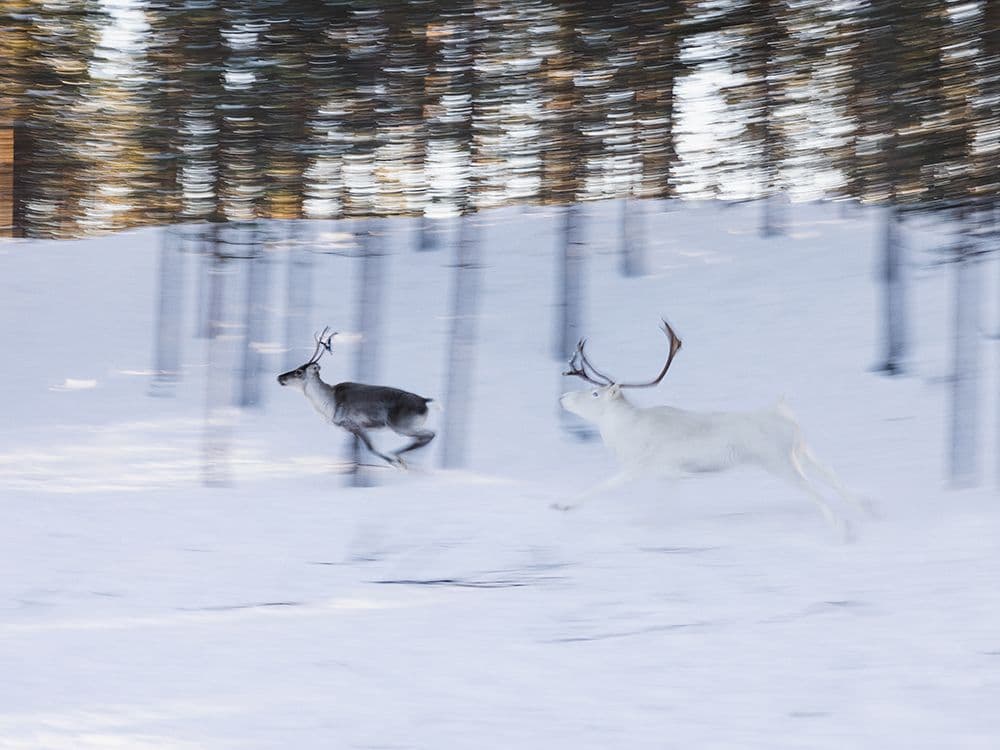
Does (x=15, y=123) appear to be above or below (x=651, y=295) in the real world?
above

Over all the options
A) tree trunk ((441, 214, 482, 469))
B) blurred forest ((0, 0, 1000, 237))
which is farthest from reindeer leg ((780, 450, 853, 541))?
tree trunk ((441, 214, 482, 469))

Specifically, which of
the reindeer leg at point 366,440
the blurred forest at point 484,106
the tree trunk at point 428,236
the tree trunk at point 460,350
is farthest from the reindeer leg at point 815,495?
the tree trunk at point 428,236

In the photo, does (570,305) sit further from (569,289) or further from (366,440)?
(366,440)

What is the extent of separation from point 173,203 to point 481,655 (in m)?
7.97

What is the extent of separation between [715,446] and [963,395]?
4116 mm

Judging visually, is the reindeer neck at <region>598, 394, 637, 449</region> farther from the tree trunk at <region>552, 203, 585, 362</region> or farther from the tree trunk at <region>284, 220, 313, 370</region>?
the tree trunk at <region>284, 220, 313, 370</region>

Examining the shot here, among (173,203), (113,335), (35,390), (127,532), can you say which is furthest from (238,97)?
(113,335)

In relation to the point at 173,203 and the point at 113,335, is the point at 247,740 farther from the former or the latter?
the point at 113,335

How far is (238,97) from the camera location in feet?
36.0

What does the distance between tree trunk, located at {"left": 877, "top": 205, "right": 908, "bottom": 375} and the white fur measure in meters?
8.14

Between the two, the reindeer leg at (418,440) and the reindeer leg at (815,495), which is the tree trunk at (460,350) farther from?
the reindeer leg at (815,495)

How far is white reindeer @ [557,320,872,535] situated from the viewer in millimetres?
7820

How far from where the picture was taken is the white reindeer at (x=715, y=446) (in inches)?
308

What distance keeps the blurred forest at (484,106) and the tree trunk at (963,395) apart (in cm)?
137
